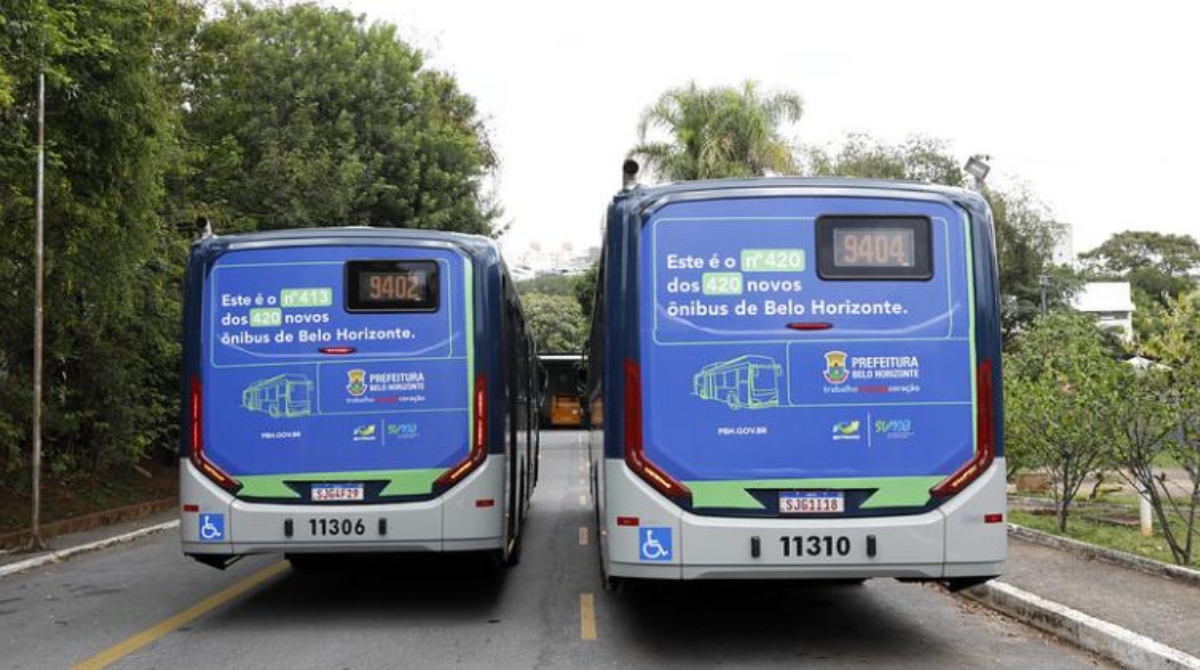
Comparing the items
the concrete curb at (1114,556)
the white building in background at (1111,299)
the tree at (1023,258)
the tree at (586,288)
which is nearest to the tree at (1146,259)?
the white building in background at (1111,299)

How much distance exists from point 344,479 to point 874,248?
13.7 feet

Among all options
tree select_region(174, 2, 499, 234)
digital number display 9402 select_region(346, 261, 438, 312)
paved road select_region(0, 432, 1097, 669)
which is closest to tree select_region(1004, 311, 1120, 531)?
paved road select_region(0, 432, 1097, 669)

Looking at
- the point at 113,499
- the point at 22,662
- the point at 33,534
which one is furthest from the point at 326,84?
the point at 22,662

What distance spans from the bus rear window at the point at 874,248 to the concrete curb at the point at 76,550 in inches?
368

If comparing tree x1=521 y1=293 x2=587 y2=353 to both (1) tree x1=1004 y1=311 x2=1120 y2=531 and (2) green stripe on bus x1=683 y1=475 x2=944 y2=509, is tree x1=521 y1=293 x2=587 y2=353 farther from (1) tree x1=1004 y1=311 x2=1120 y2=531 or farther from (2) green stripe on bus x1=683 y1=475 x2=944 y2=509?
(2) green stripe on bus x1=683 y1=475 x2=944 y2=509

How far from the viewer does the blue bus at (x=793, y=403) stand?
7.07 m

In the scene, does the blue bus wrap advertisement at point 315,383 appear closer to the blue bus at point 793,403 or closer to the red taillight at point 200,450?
the red taillight at point 200,450

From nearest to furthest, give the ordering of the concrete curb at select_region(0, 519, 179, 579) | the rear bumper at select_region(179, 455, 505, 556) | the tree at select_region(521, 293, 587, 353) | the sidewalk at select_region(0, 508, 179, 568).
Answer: the rear bumper at select_region(179, 455, 505, 556) → the concrete curb at select_region(0, 519, 179, 579) → the sidewalk at select_region(0, 508, 179, 568) → the tree at select_region(521, 293, 587, 353)

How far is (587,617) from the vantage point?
357 inches

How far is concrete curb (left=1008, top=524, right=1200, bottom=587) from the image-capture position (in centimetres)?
970

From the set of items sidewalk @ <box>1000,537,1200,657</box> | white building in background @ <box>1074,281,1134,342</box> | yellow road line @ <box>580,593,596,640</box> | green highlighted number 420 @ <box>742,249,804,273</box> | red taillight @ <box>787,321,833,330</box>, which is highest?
white building in background @ <box>1074,281,1134,342</box>

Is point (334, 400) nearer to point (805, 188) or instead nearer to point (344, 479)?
point (344, 479)

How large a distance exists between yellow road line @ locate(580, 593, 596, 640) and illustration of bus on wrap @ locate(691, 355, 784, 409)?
2.24 metres

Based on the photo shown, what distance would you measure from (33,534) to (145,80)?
555 centimetres
